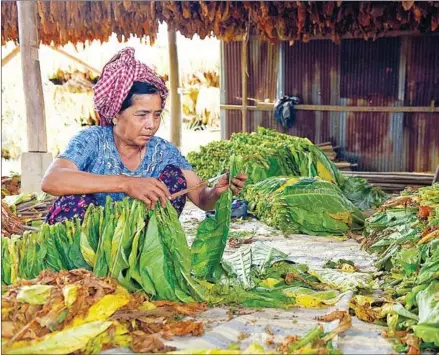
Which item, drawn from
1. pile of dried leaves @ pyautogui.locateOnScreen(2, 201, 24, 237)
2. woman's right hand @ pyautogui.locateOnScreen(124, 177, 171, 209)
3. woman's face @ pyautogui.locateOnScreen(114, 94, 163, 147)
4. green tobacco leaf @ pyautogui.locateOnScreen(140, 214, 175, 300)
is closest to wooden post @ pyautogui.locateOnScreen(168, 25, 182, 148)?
pile of dried leaves @ pyautogui.locateOnScreen(2, 201, 24, 237)

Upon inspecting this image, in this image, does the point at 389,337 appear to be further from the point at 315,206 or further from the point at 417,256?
the point at 315,206

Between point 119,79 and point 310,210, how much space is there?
2.86 meters

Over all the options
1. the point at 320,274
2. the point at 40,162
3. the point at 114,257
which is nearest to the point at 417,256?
the point at 320,274

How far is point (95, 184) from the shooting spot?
3057 mm

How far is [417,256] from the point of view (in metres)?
3.20

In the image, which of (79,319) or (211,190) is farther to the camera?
(211,190)

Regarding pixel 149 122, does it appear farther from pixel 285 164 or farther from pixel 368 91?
pixel 368 91

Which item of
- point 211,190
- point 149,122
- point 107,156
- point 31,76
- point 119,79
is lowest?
point 211,190

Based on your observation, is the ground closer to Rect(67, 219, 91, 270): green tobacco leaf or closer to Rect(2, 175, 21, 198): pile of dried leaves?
Rect(67, 219, 91, 270): green tobacco leaf

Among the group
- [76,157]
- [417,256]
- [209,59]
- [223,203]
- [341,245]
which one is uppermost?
[209,59]

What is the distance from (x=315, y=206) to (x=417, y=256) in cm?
248

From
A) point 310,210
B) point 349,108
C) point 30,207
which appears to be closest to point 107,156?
point 310,210

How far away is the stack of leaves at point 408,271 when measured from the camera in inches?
97.5

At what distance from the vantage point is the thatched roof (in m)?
7.92
